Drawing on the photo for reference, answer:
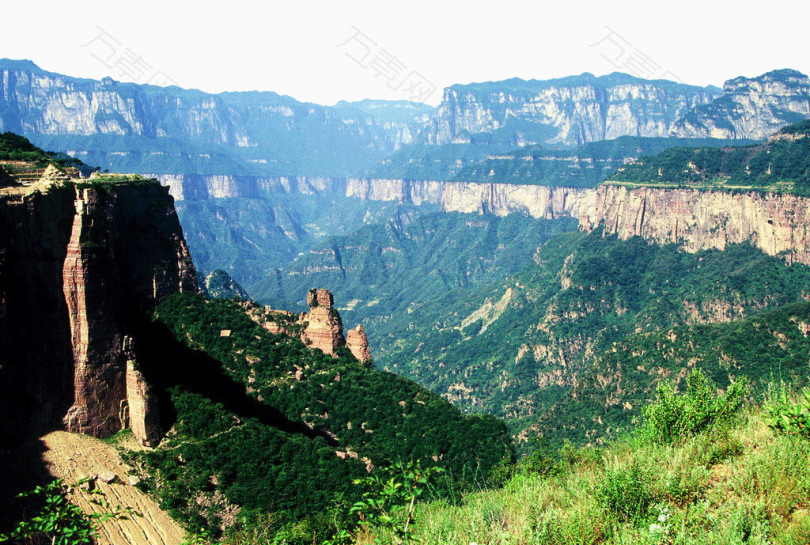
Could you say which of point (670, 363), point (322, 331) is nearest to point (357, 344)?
point (322, 331)

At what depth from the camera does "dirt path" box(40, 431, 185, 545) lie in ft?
94.7

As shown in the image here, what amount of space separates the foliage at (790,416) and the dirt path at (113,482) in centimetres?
2386

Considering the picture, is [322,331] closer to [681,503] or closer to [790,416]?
[790,416]

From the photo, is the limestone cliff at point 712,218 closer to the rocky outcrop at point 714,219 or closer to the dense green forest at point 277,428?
the rocky outcrop at point 714,219

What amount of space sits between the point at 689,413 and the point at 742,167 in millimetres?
170249

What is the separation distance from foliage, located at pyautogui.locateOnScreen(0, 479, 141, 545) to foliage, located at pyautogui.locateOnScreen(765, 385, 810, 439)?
1526cm

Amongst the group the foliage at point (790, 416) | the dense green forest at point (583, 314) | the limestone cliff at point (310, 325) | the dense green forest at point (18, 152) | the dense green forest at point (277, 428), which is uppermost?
the dense green forest at point (18, 152)

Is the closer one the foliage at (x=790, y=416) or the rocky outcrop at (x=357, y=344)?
the foliage at (x=790, y=416)

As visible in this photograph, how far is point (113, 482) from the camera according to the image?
31.1 meters

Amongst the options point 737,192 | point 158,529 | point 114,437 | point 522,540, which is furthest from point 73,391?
point 737,192

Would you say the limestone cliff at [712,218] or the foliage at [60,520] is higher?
the limestone cliff at [712,218]

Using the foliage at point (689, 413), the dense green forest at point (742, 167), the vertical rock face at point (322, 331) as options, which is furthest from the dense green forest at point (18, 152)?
the dense green forest at point (742, 167)

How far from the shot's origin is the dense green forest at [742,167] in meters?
154

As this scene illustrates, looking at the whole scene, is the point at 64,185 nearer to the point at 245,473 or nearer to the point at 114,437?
the point at 114,437
